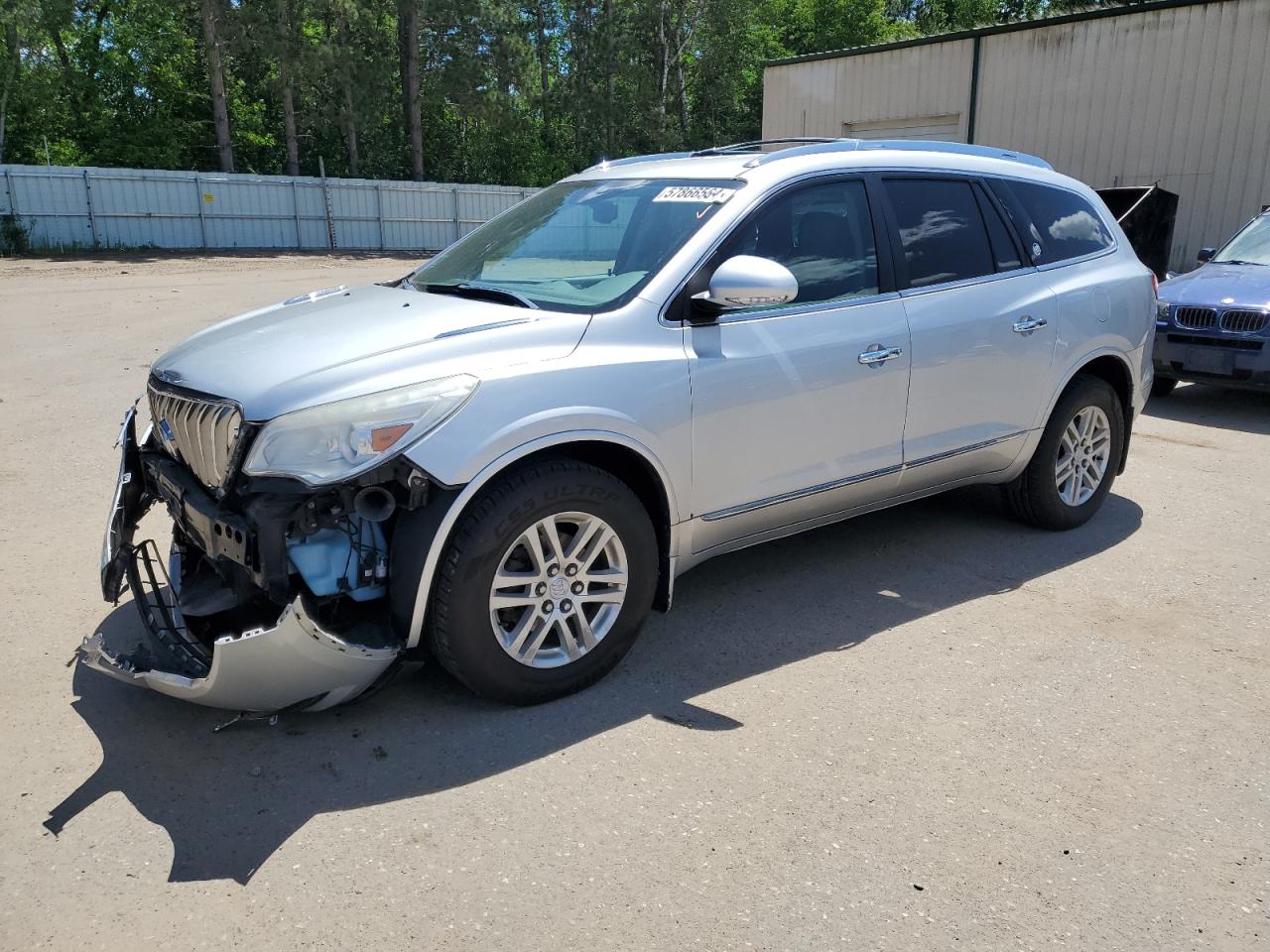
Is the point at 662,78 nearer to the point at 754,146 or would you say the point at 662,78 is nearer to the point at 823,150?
the point at 754,146

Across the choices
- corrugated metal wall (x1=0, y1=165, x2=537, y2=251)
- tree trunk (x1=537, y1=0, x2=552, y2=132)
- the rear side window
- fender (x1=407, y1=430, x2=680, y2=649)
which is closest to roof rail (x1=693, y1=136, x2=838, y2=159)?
the rear side window

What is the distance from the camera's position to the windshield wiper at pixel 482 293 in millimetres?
3809

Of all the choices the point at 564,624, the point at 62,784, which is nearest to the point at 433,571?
the point at 564,624

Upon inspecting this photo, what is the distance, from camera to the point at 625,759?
10.8 ft

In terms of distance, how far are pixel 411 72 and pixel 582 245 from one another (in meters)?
38.7

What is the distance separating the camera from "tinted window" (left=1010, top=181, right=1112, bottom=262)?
16.9 feet

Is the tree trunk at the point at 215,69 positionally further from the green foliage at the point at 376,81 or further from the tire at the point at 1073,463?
the tire at the point at 1073,463

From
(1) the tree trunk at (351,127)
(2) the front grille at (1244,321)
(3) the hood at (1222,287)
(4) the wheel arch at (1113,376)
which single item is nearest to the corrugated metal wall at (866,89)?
(3) the hood at (1222,287)

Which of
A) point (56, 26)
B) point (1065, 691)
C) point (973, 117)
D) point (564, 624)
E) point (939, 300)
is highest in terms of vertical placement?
point (56, 26)

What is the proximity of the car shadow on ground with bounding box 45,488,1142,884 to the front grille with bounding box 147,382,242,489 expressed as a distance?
0.86 meters

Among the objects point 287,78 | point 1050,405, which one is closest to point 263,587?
point 1050,405

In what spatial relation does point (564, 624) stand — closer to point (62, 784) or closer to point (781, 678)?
point (781, 678)

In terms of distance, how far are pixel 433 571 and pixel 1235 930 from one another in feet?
7.81

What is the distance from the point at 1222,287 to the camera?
29.8 ft
